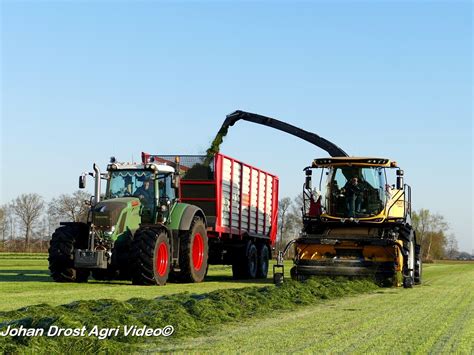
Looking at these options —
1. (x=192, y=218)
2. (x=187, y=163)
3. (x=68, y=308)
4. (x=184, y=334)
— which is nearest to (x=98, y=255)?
(x=192, y=218)

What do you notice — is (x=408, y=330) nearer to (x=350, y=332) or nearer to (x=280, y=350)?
(x=350, y=332)

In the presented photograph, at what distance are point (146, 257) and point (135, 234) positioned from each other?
60 centimetres

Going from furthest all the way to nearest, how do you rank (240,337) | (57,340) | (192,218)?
1. (192,218)
2. (240,337)
3. (57,340)

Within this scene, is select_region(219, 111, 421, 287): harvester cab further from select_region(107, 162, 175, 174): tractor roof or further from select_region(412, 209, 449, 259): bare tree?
select_region(412, 209, 449, 259): bare tree

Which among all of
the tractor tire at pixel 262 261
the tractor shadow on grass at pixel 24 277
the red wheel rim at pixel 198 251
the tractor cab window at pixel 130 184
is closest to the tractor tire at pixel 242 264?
the tractor tire at pixel 262 261

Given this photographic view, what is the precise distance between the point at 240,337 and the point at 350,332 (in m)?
1.18

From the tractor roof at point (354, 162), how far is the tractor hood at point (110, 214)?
459 centimetres

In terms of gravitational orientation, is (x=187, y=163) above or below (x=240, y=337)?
above

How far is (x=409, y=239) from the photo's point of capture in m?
17.0

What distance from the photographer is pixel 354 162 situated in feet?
57.6

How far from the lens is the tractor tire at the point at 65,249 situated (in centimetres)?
1548

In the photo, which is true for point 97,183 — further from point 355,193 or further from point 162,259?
point 355,193

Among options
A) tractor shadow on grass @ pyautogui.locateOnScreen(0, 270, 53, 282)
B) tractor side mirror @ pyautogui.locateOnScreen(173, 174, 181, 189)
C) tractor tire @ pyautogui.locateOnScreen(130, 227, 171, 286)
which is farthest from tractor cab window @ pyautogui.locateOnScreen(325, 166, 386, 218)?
tractor shadow on grass @ pyautogui.locateOnScreen(0, 270, 53, 282)

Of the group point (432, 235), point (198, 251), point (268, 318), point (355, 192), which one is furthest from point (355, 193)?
point (432, 235)
